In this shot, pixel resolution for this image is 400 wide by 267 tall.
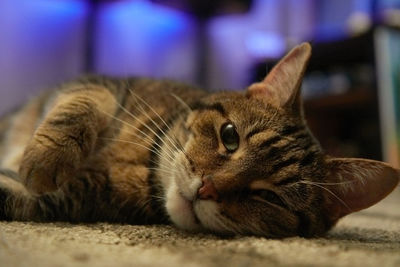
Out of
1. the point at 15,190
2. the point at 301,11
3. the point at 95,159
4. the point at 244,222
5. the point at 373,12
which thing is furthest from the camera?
the point at 301,11

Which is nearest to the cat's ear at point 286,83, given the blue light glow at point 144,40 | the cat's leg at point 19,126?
the cat's leg at point 19,126

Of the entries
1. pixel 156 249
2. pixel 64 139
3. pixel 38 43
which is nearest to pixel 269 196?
pixel 156 249

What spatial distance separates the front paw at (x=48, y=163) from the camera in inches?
36.7

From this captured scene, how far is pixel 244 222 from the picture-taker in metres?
0.88

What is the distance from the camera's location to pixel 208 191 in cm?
86

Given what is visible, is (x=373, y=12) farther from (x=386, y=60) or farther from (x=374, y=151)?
(x=374, y=151)

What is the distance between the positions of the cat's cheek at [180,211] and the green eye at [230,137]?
0.16m

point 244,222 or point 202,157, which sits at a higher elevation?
point 202,157

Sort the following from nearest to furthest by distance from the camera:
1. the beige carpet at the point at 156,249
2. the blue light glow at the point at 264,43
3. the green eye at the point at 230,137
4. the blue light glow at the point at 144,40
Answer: the beige carpet at the point at 156,249
the green eye at the point at 230,137
the blue light glow at the point at 144,40
the blue light glow at the point at 264,43

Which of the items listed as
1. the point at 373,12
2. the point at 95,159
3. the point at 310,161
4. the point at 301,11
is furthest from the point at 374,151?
the point at 95,159

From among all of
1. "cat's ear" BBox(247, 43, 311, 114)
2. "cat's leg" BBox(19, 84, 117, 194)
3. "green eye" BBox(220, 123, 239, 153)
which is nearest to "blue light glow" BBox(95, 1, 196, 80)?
"cat's leg" BBox(19, 84, 117, 194)

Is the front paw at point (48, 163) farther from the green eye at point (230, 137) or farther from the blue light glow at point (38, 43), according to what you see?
the blue light glow at point (38, 43)

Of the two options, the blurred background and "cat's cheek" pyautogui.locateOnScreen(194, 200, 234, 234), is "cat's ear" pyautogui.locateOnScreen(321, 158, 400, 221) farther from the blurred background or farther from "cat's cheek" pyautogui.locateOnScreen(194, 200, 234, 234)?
the blurred background

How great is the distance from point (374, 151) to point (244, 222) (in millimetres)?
2663
